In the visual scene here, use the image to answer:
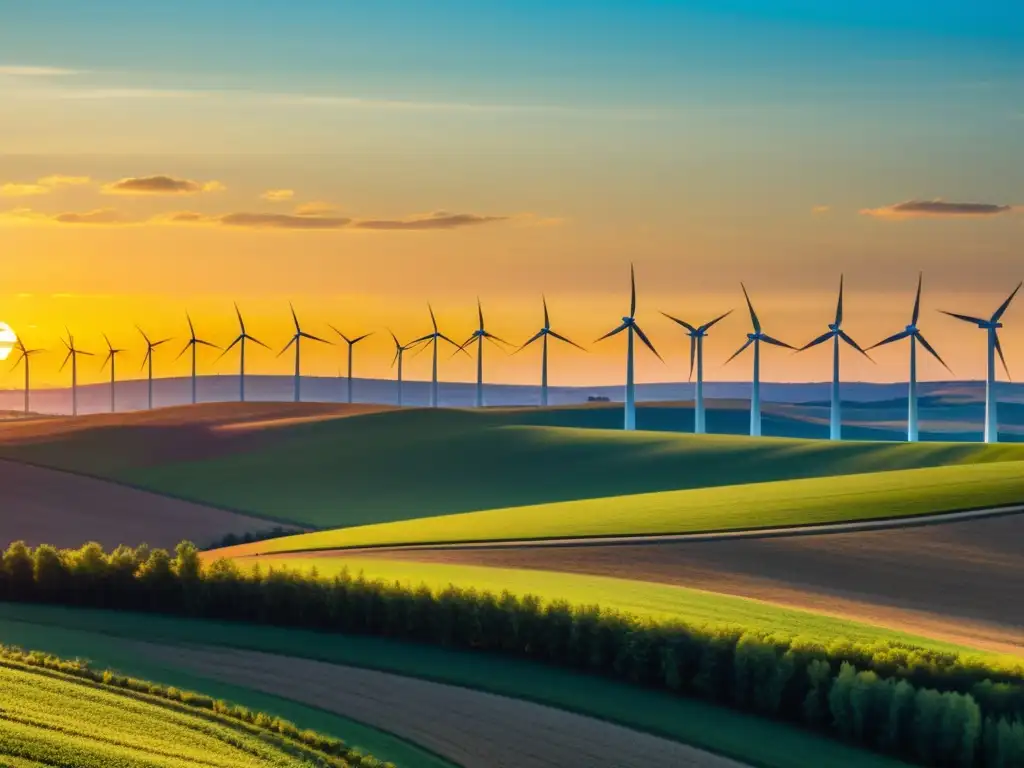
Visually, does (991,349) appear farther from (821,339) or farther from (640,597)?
(640,597)

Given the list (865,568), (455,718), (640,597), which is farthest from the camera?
(865,568)

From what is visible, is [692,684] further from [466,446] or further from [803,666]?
[466,446]

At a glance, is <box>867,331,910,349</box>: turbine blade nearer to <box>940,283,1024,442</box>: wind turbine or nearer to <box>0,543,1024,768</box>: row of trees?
<box>940,283,1024,442</box>: wind turbine

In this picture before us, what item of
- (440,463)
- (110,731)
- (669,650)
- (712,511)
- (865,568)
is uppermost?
(110,731)

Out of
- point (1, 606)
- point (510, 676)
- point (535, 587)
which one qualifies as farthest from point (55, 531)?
point (510, 676)

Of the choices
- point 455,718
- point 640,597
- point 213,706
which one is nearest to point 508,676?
point 455,718

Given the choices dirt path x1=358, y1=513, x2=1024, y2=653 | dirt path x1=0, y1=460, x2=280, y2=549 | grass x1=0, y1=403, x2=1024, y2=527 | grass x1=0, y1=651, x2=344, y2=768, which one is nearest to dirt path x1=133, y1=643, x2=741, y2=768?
grass x1=0, y1=651, x2=344, y2=768
